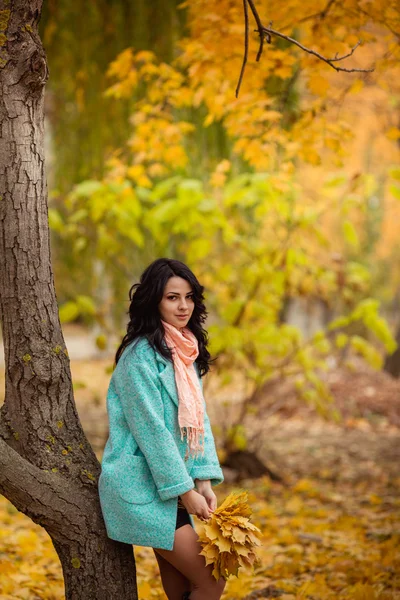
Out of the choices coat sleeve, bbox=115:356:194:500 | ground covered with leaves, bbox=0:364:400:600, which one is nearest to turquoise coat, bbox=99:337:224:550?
coat sleeve, bbox=115:356:194:500

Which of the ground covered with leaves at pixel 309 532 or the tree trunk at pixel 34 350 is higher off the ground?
the tree trunk at pixel 34 350

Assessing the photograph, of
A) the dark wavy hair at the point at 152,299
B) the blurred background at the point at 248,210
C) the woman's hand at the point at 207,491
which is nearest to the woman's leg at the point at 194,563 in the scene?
the woman's hand at the point at 207,491

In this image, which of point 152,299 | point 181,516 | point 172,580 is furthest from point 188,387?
point 172,580

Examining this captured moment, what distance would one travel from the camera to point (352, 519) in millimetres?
3760

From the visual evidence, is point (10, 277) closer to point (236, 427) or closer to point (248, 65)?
point (248, 65)

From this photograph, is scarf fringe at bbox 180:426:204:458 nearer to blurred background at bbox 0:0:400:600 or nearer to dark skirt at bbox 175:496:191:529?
dark skirt at bbox 175:496:191:529

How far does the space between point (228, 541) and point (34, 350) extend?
810 millimetres

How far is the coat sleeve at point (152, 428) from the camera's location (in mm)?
1772

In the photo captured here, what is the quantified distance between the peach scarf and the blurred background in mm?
970

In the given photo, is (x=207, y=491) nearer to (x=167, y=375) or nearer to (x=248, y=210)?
(x=167, y=375)

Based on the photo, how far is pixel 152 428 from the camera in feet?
5.90

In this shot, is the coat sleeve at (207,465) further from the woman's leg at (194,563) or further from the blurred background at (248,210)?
the blurred background at (248,210)

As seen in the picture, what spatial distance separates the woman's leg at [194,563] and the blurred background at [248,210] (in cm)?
72

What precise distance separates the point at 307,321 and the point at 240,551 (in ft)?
67.1
